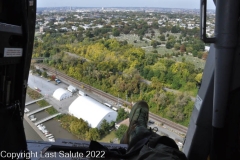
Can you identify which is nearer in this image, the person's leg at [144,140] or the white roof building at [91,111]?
the person's leg at [144,140]

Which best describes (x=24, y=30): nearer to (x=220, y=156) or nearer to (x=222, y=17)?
(x=222, y=17)

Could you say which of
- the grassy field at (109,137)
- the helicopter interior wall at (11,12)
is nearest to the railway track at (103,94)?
the grassy field at (109,137)

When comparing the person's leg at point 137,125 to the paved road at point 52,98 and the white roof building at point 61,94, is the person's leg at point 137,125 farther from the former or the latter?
the white roof building at point 61,94

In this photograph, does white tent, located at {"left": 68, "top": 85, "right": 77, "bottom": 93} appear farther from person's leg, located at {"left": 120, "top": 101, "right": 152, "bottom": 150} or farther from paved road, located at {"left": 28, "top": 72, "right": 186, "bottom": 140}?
person's leg, located at {"left": 120, "top": 101, "right": 152, "bottom": 150}

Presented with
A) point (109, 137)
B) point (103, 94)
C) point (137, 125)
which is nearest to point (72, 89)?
point (103, 94)

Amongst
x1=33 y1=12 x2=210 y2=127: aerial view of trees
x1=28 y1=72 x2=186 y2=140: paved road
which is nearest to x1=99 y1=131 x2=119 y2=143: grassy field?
x1=33 y1=12 x2=210 y2=127: aerial view of trees

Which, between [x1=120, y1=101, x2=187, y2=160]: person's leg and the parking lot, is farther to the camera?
the parking lot
